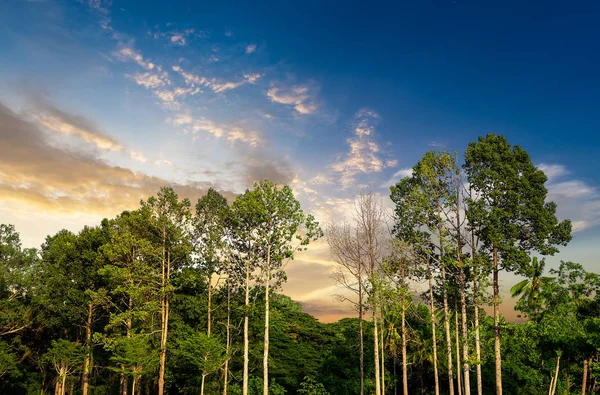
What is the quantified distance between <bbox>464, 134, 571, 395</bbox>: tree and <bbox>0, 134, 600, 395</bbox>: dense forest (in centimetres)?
7

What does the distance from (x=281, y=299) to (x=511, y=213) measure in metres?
16.1

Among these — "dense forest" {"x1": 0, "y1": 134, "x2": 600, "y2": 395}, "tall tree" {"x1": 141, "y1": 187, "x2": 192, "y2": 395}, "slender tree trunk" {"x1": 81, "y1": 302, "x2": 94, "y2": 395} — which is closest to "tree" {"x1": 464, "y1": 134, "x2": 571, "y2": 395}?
"dense forest" {"x1": 0, "y1": 134, "x2": 600, "y2": 395}

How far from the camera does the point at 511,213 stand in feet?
67.0

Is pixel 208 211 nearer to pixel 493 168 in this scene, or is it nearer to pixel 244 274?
pixel 244 274

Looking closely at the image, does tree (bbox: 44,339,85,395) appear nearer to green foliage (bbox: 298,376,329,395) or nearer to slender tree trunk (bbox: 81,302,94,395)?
slender tree trunk (bbox: 81,302,94,395)

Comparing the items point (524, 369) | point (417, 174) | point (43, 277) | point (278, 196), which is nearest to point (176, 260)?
point (278, 196)

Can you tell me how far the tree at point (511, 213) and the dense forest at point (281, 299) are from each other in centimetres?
7

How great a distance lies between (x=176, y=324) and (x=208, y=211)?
8.29 metres

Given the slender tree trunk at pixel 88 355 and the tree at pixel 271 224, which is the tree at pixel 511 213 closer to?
the tree at pixel 271 224

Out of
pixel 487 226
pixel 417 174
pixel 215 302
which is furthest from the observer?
pixel 215 302

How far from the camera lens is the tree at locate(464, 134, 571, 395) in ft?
66.4

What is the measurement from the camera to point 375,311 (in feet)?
71.8

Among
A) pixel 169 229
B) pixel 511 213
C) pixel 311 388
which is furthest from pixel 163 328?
pixel 511 213

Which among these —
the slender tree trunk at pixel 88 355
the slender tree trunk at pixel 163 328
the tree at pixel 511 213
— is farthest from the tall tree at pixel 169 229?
the tree at pixel 511 213
